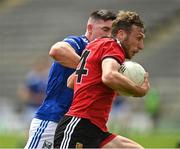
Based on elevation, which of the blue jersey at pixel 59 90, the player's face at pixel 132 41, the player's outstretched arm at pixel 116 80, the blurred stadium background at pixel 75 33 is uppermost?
the player's face at pixel 132 41

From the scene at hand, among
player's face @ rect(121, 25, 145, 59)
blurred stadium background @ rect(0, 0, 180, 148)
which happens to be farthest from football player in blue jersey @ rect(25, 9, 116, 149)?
blurred stadium background @ rect(0, 0, 180, 148)

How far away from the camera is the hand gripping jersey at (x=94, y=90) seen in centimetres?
680

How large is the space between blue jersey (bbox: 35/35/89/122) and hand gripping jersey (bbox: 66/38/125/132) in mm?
969

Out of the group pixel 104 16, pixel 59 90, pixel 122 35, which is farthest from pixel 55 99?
pixel 122 35

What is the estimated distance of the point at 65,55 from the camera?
7.74 metres

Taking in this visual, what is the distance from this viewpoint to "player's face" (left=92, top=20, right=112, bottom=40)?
26.6ft

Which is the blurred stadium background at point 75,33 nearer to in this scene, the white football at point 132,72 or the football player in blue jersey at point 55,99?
the football player in blue jersey at point 55,99

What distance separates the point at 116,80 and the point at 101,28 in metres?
1.73

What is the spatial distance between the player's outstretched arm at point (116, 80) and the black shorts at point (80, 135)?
482 mm

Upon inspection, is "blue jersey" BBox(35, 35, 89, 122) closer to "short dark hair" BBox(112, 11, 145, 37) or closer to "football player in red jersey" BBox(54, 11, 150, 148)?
"football player in red jersey" BBox(54, 11, 150, 148)

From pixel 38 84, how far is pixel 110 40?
1026 centimetres

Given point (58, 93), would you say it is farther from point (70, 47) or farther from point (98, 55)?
point (98, 55)

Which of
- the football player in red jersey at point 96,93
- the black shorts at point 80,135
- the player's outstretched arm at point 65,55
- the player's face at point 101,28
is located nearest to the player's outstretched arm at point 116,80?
the football player in red jersey at point 96,93

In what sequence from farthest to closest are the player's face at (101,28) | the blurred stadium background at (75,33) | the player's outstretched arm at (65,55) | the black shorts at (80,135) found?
the blurred stadium background at (75,33) < the player's face at (101,28) < the player's outstretched arm at (65,55) < the black shorts at (80,135)
